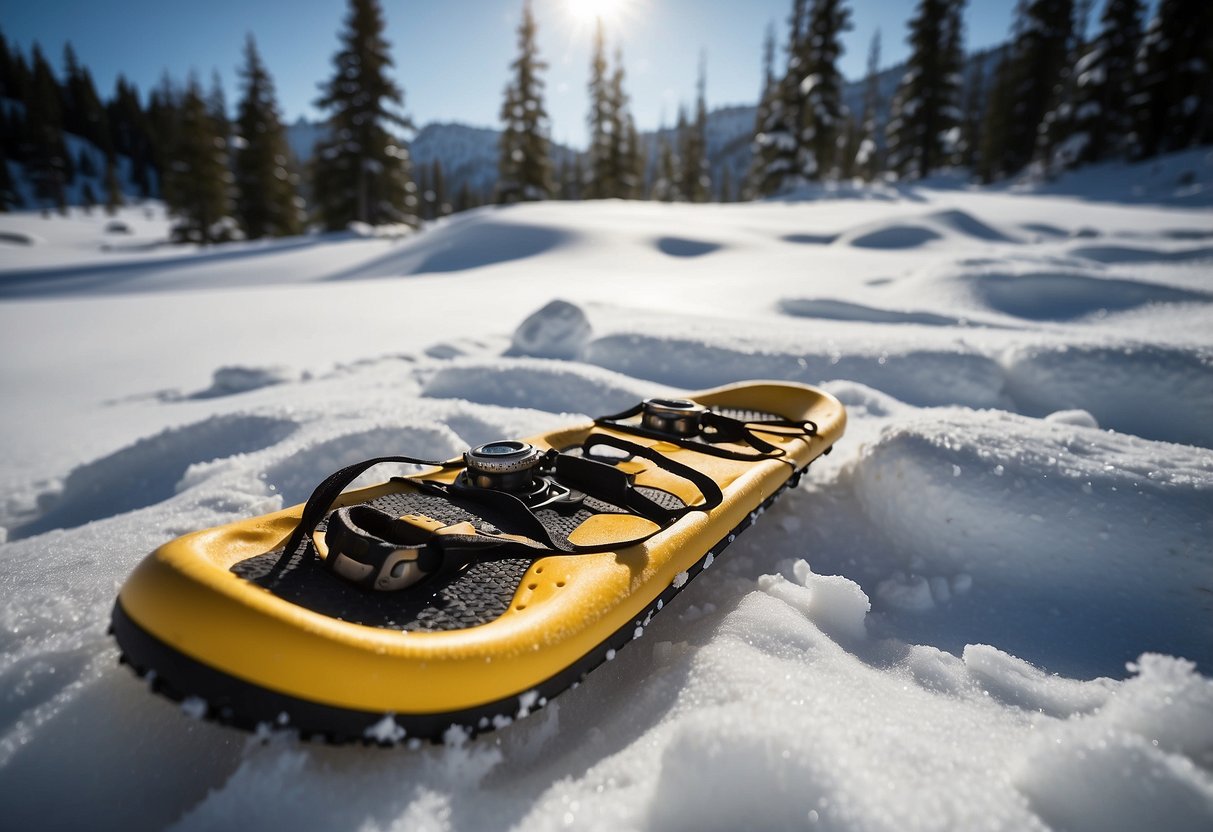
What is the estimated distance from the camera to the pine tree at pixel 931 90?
22.7 metres

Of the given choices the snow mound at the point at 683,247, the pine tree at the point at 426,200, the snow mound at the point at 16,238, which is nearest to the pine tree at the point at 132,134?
the pine tree at the point at 426,200

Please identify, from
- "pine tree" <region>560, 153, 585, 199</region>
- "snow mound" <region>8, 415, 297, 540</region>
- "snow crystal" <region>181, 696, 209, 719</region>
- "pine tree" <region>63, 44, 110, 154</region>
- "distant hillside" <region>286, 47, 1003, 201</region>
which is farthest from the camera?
"distant hillside" <region>286, 47, 1003, 201</region>

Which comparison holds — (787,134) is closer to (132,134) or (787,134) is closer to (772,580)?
(772,580)

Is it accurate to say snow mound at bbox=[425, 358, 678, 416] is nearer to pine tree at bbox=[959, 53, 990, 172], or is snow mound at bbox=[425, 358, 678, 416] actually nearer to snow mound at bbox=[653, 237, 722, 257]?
snow mound at bbox=[653, 237, 722, 257]

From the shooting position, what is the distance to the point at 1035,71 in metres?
23.8

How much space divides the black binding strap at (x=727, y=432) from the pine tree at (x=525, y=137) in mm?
24642

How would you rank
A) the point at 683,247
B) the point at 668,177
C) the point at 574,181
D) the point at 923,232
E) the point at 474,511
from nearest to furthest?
the point at 474,511
the point at 923,232
the point at 683,247
the point at 668,177
the point at 574,181

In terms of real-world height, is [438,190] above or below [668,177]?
above

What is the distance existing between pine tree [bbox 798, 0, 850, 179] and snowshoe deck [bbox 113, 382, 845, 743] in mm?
26403

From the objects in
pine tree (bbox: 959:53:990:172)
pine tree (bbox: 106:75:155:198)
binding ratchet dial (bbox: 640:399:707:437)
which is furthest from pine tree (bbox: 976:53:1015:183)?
pine tree (bbox: 106:75:155:198)

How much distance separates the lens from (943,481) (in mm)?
1793

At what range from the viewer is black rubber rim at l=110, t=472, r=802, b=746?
0.83 metres

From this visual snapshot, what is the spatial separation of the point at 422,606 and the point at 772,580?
958mm

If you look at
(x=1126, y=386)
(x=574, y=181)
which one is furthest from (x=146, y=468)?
(x=574, y=181)
